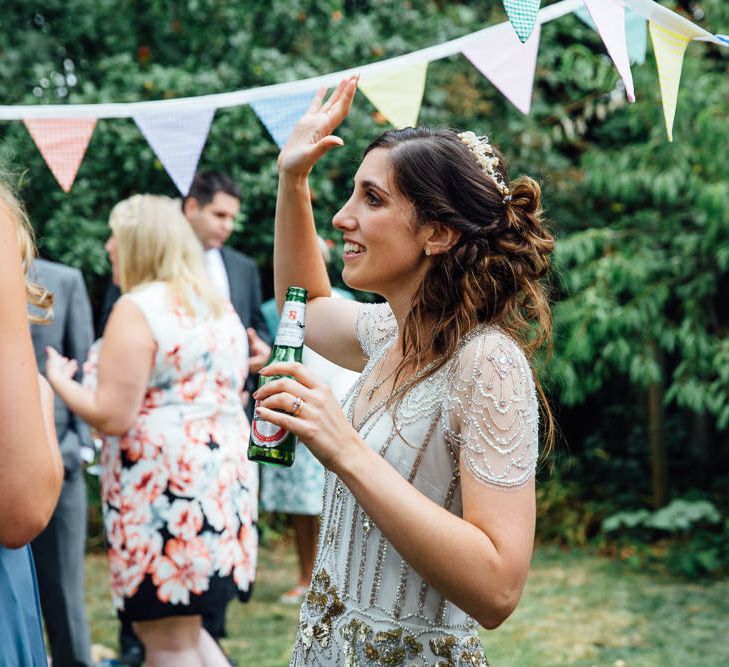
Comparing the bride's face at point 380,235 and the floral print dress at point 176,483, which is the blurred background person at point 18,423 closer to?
the bride's face at point 380,235

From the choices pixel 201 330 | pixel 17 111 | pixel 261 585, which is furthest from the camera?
pixel 261 585

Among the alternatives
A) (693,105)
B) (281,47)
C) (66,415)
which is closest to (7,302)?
(66,415)

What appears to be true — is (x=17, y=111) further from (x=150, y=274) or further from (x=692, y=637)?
(x=692, y=637)

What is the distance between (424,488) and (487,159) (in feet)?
2.06

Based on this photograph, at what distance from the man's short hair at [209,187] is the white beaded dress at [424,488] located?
320 centimetres

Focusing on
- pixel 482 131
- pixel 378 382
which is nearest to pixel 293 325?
pixel 378 382

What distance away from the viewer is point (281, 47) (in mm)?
7094

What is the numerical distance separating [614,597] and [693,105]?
10.3ft

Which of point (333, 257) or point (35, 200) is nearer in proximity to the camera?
point (333, 257)

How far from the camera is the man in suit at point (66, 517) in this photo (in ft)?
13.0

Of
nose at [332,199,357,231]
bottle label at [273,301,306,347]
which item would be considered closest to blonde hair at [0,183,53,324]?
bottle label at [273,301,306,347]

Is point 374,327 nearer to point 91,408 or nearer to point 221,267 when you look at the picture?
point 91,408

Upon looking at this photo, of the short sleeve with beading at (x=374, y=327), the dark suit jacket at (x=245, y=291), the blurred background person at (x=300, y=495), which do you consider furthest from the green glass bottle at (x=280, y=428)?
the blurred background person at (x=300, y=495)

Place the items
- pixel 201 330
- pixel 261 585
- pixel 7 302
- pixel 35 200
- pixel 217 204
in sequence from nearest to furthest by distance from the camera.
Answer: pixel 7 302, pixel 201 330, pixel 217 204, pixel 261 585, pixel 35 200
